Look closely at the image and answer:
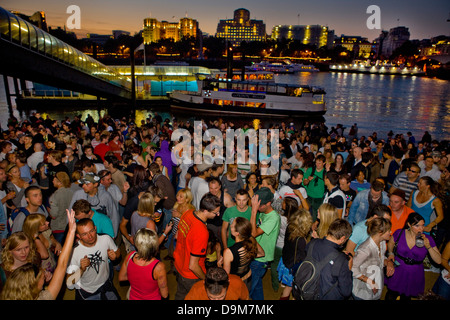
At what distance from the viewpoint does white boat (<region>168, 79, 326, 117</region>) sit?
94.9 ft

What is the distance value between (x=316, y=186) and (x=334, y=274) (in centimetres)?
361

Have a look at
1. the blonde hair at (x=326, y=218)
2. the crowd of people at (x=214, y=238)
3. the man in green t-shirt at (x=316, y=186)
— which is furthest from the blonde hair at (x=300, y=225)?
the man in green t-shirt at (x=316, y=186)

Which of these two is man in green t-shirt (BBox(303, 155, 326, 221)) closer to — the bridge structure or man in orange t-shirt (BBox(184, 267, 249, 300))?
man in orange t-shirt (BBox(184, 267, 249, 300))

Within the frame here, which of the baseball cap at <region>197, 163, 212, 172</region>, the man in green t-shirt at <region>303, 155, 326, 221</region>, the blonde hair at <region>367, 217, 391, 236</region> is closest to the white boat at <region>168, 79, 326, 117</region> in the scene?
the man in green t-shirt at <region>303, 155, 326, 221</region>

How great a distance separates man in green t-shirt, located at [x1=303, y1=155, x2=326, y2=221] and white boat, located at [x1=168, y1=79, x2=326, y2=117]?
2330 centimetres

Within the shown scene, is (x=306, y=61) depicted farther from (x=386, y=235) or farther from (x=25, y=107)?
(x=386, y=235)

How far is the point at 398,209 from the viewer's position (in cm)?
443

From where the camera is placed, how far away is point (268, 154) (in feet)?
27.7

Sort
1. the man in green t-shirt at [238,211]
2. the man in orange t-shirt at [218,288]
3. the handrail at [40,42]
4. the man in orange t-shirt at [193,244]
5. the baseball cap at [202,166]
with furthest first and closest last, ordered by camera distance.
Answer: the handrail at [40,42] → the baseball cap at [202,166] → the man in green t-shirt at [238,211] → the man in orange t-shirt at [193,244] → the man in orange t-shirt at [218,288]

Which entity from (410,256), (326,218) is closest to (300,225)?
(326,218)

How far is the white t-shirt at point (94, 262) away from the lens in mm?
3244

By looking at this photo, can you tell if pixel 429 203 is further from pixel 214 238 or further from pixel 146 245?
pixel 146 245

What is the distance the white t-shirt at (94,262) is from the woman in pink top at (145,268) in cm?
48

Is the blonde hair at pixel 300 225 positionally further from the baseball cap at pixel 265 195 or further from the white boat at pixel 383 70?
the white boat at pixel 383 70
